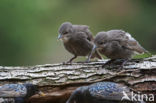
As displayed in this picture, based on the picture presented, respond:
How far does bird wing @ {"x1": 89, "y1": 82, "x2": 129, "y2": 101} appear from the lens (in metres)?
6.08

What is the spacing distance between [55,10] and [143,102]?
17.8ft

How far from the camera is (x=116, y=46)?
293 inches

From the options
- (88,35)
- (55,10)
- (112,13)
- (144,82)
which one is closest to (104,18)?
(112,13)

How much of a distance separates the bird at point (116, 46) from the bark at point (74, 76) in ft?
0.65

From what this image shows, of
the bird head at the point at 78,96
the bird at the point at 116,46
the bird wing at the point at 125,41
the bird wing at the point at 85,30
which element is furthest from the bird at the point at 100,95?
the bird wing at the point at 85,30

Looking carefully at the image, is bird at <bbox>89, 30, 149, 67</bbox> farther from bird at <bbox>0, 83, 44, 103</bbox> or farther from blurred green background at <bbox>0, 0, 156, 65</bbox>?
blurred green background at <bbox>0, 0, 156, 65</bbox>

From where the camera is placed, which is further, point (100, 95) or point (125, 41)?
point (125, 41)

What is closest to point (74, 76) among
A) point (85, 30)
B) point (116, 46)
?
point (116, 46)

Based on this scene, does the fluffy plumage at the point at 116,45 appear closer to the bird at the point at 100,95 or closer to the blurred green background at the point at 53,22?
the bird at the point at 100,95

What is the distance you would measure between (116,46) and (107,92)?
4.68ft

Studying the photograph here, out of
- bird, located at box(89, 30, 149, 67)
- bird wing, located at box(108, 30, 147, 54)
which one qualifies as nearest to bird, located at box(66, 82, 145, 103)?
bird, located at box(89, 30, 149, 67)

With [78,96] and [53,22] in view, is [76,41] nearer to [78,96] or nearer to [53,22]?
[78,96]

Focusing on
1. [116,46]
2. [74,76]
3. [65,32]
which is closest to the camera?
[74,76]

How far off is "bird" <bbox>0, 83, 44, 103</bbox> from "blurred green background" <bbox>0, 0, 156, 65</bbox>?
3.58 metres
